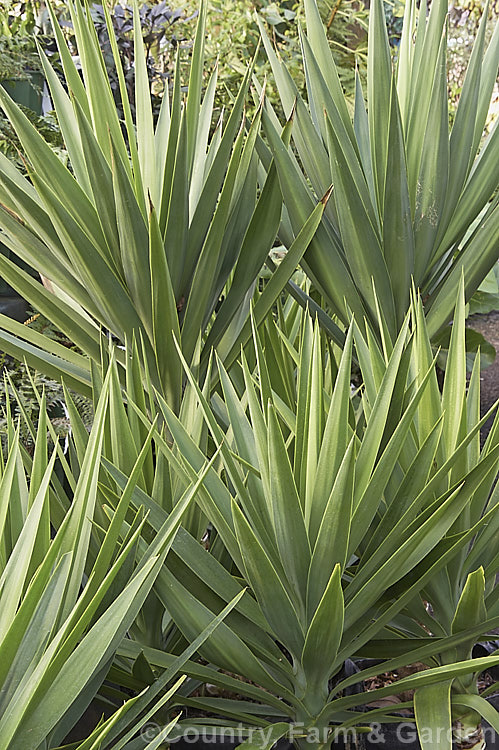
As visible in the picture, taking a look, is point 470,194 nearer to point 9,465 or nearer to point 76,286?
point 76,286

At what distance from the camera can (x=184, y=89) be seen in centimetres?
251

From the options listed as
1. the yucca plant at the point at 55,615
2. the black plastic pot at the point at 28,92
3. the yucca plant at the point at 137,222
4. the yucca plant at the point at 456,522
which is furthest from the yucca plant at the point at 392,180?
the black plastic pot at the point at 28,92

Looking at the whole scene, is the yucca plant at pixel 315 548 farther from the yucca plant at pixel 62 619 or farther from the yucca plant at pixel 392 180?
the yucca plant at pixel 392 180

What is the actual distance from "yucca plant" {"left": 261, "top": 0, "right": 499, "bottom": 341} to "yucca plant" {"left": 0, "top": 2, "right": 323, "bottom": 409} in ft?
0.33

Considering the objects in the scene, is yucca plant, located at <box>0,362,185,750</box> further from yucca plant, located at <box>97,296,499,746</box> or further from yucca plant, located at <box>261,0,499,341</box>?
yucca plant, located at <box>261,0,499,341</box>

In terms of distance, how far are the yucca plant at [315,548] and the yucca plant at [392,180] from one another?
0.35 meters

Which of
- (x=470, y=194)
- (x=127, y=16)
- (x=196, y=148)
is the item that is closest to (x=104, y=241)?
(x=196, y=148)

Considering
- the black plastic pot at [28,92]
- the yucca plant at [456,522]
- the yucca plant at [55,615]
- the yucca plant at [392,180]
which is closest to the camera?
the yucca plant at [55,615]

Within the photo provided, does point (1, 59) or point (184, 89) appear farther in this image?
point (184, 89)

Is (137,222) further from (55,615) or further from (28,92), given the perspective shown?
(28,92)

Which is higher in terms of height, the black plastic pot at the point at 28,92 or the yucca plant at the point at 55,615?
the black plastic pot at the point at 28,92

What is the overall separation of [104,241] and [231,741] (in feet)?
2.21

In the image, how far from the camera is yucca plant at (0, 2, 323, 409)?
3.02 feet

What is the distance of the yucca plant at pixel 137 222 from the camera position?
92 centimetres
